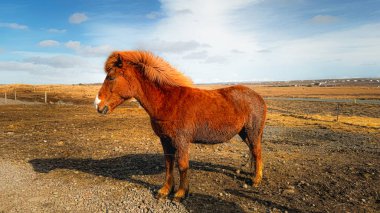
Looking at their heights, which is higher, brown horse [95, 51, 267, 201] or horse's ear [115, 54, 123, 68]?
horse's ear [115, 54, 123, 68]

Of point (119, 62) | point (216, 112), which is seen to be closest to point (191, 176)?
point (216, 112)

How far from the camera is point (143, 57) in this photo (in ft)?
19.5

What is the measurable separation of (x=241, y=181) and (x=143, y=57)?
150 inches

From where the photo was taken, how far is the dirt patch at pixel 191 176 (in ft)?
19.1

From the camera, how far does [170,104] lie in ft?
19.1

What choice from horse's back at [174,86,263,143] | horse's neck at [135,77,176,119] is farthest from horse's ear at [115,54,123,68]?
horse's back at [174,86,263,143]

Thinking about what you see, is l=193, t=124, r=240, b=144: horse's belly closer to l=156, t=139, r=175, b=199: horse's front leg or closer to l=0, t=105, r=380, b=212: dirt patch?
l=156, t=139, r=175, b=199: horse's front leg

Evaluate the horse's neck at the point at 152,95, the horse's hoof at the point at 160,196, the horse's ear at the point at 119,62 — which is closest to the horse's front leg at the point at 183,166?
the horse's hoof at the point at 160,196

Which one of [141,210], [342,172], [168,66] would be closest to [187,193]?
[141,210]

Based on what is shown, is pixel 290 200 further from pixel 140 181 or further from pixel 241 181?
pixel 140 181

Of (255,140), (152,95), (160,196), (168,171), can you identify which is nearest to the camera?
(152,95)

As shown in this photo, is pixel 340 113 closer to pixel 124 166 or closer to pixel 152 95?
pixel 124 166

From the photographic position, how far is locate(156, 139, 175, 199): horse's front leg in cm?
607

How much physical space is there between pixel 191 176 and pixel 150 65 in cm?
311
